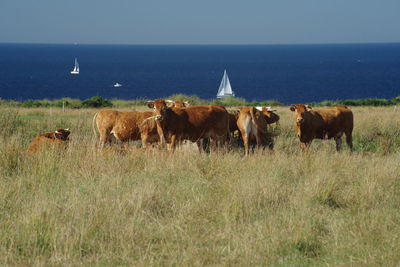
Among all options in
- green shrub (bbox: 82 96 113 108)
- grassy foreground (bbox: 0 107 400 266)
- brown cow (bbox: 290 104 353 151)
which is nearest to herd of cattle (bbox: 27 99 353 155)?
brown cow (bbox: 290 104 353 151)

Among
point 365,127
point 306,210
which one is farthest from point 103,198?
point 365,127

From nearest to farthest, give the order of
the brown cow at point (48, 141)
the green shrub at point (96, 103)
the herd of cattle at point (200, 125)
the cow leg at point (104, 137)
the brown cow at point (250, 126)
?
the brown cow at point (48, 141), the herd of cattle at point (200, 125), the cow leg at point (104, 137), the brown cow at point (250, 126), the green shrub at point (96, 103)

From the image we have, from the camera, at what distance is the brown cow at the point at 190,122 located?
13062 millimetres

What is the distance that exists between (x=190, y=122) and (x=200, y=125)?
0.27 metres

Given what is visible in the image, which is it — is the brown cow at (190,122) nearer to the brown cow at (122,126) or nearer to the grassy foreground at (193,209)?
the brown cow at (122,126)

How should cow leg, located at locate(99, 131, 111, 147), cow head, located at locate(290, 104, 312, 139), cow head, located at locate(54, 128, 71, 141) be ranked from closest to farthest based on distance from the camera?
cow head, located at locate(54, 128, 71, 141), cow head, located at locate(290, 104, 312, 139), cow leg, located at locate(99, 131, 111, 147)

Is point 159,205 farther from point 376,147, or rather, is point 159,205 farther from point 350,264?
point 376,147

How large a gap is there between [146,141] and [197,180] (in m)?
5.13

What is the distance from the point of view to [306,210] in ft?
25.0

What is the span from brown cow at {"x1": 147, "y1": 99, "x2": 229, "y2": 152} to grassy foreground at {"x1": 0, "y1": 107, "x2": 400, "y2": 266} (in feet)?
6.72

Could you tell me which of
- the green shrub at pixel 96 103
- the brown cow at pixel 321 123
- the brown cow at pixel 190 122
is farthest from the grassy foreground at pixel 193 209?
the green shrub at pixel 96 103

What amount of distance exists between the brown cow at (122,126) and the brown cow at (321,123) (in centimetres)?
354

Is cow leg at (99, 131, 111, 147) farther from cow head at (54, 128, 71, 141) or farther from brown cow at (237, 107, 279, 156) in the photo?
brown cow at (237, 107, 279, 156)

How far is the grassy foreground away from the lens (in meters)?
6.23
